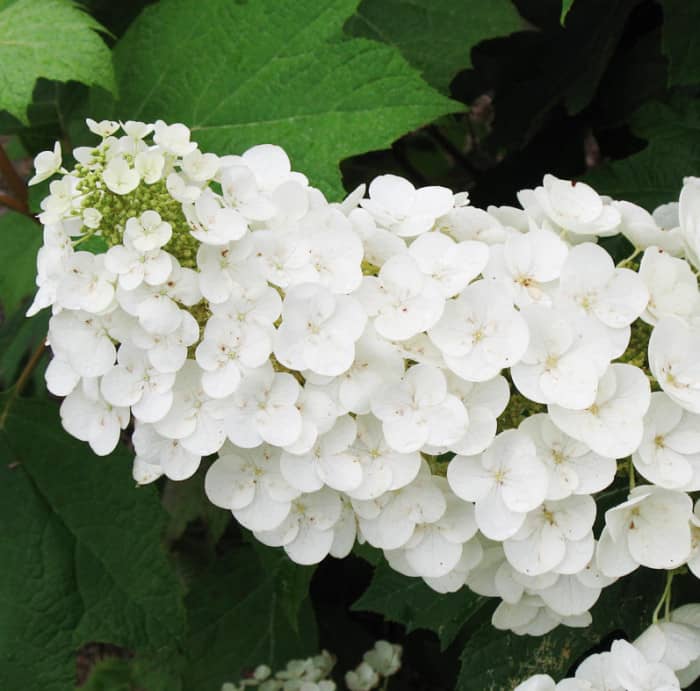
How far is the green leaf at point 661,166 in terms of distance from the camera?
84.9 inches

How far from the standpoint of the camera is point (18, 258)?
2.28 meters

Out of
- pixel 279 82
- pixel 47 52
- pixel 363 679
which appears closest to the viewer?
pixel 47 52

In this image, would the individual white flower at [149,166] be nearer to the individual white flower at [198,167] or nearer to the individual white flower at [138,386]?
the individual white flower at [198,167]

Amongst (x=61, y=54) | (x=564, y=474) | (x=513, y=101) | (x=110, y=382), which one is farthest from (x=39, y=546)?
(x=513, y=101)

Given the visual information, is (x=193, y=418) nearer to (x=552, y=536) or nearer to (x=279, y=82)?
(x=552, y=536)

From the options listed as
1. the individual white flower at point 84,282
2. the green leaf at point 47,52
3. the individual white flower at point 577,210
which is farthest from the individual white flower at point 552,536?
the green leaf at point 47,52

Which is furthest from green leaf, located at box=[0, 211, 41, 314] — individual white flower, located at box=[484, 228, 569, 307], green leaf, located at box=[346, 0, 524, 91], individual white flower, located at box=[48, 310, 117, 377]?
individual white flower, located at box=[484, 228, 569, 307]

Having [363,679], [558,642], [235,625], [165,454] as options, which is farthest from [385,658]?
[165,454]

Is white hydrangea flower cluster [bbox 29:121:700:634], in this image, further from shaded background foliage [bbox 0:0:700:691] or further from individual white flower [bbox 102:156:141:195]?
shaded background foliage [bbox 0:0:700:691]

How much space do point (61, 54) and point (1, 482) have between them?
2.81ft

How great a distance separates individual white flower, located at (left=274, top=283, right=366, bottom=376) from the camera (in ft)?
3.92

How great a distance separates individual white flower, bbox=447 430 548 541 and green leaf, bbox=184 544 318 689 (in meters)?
1.48

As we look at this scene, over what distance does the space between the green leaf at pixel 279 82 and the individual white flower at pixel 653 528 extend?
0.84 meters

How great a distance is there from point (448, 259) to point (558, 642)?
67 cm
